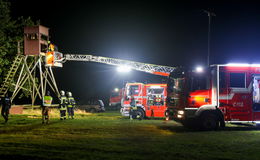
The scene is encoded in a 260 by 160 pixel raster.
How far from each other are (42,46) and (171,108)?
13490mm

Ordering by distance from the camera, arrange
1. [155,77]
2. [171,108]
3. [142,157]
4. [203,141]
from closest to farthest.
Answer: [142,157]
[203,141]
[171,108]
[155,77]

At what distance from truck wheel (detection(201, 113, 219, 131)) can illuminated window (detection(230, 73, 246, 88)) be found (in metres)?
1.65

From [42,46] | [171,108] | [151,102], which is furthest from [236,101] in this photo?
[42,46]

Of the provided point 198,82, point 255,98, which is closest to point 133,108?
point 198,82

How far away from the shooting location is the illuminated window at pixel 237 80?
Result: 14.1m

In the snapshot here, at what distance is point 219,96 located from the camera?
13.9m

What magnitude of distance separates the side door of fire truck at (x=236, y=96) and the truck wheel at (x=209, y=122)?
1.65 feet

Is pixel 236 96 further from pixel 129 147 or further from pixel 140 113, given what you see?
pixel 140 113

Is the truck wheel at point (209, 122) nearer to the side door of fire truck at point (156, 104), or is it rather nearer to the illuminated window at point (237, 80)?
the illuminated window at point (237, 80)

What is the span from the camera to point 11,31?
26.9 m

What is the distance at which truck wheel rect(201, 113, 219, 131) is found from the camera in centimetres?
1396

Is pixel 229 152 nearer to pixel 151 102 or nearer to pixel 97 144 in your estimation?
pixel 97 144

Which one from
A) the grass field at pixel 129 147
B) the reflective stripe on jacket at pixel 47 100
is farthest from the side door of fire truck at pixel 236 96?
the reflective stripe on jacket at pixel 47 100

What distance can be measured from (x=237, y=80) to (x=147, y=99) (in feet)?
24.5
